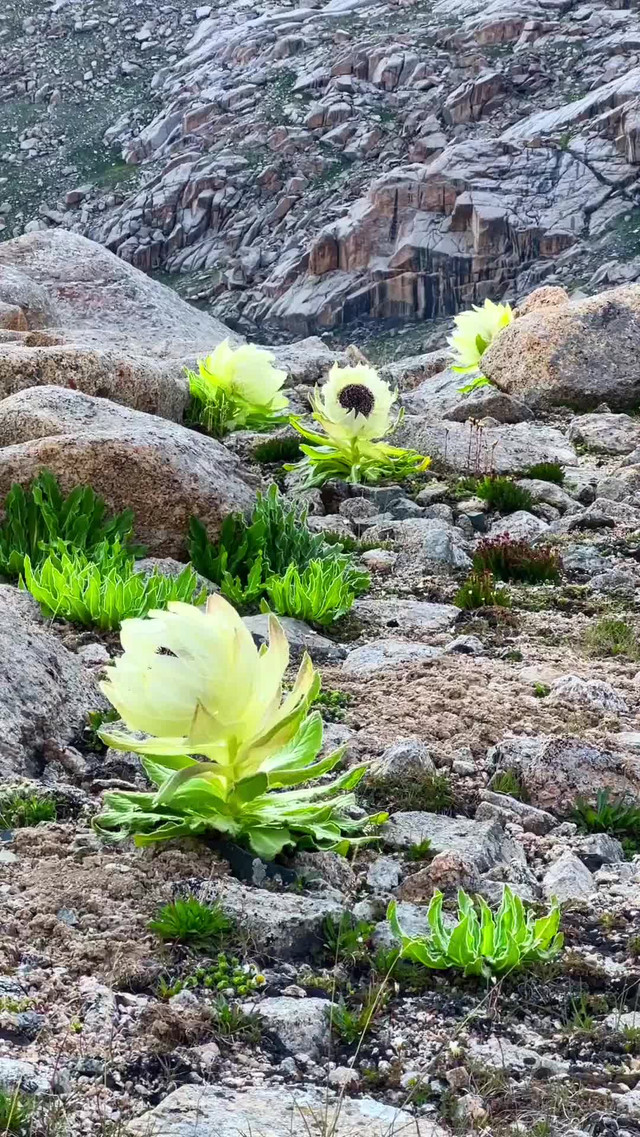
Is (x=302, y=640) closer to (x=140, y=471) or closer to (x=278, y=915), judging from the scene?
(x=140, y=471)

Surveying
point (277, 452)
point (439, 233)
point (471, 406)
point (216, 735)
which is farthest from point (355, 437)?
point (439, 233)

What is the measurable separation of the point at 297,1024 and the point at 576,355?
33.3 feet

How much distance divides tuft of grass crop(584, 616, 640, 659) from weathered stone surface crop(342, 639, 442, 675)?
0.78m

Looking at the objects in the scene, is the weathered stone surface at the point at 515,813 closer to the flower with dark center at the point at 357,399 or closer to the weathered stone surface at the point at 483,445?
the flower with dark center at the point at 357,399

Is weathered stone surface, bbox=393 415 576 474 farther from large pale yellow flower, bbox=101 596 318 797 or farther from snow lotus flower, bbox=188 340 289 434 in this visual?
large pale yellow flower, bbox=101 596 318 797

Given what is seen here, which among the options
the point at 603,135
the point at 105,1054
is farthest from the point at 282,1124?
the point at 603,135

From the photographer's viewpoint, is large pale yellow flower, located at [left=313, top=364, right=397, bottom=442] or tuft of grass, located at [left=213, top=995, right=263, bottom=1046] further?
large pale yellow flower, located at [left=313, top=364, right=397, bottom=442]

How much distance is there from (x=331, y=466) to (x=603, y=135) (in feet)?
166

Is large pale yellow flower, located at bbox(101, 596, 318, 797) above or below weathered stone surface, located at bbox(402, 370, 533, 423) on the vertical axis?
above

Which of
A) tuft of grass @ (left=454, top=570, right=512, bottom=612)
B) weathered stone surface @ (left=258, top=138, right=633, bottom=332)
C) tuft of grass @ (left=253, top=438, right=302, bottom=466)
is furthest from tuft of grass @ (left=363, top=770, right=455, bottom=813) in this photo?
weathered stone surface @ (left=258, top=138, right=633, bottom=332)

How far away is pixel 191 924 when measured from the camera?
311 centimetres

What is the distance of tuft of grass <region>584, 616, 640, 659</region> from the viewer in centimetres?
597

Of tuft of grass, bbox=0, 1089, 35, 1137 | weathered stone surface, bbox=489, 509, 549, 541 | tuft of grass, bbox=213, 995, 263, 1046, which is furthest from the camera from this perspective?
weathered stone surface, bbox=489, 509, 549, 541

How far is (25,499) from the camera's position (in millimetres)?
6598
